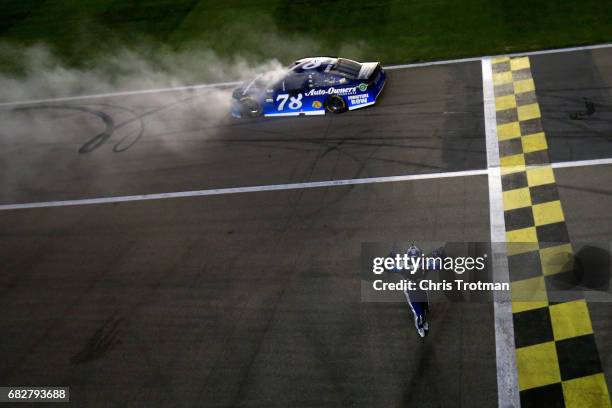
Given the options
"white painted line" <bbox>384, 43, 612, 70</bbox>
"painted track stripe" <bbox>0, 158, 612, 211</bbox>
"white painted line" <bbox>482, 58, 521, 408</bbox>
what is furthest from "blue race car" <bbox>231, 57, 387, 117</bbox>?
"white painted line" <bbox>482, 58, 521, 408</bbox>

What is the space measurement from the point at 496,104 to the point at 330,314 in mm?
7168

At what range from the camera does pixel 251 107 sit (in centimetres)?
1380

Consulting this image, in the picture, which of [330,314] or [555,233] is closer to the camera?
[330,314]

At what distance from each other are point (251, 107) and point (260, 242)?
4.93 metres

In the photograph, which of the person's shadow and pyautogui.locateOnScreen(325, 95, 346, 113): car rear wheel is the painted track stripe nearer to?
the person's shadow

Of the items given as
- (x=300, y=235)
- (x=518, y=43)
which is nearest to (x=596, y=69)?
(x=518, y=43)

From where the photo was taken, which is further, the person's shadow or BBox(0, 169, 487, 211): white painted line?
BBox(0, 169, 487, 211): white painted line

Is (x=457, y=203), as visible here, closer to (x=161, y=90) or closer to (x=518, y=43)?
(x=518, y=43)

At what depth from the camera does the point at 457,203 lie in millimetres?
10039

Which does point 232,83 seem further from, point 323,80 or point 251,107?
point 323,80

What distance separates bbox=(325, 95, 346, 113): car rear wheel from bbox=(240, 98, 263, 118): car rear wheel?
5.89 ft

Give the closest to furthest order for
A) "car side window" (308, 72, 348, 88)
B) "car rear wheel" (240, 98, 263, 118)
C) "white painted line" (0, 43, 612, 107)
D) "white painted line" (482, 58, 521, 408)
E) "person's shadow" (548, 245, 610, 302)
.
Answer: "white painted line" (482, 58, 521, 408)
"person's shadow" (548, 245, 610, 302)
"car side window" (308, 72, 348, 88)
"car rear wheel" (240, 98, 263, 118)
"white painted line" (0, 43, 612, 107)

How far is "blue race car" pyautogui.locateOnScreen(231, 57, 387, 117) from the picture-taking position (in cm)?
1297

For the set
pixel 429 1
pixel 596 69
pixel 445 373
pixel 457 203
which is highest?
pixel 429 1
